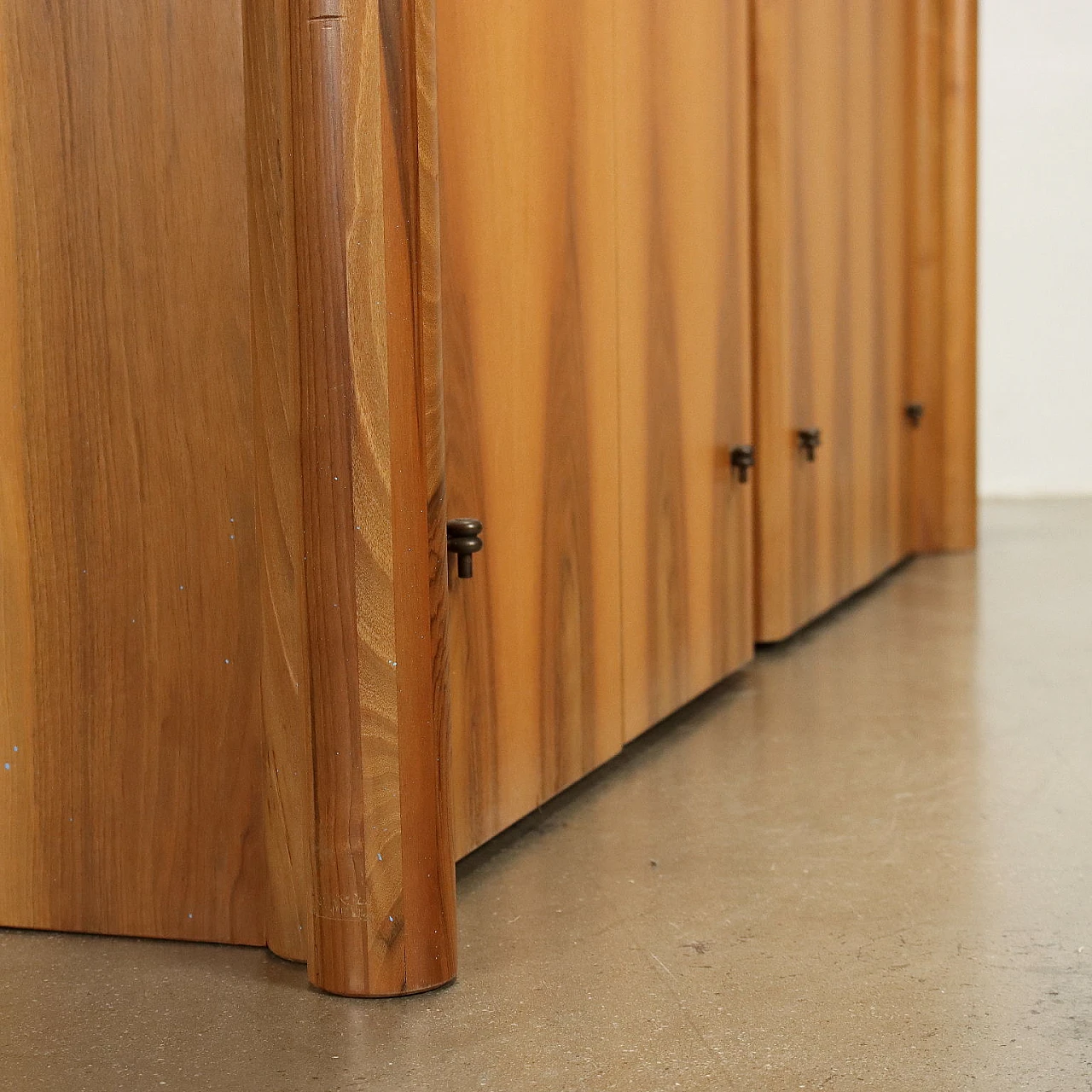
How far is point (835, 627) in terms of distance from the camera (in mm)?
3465

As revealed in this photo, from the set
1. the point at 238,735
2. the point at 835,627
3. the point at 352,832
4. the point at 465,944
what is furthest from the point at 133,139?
the point at 835,627

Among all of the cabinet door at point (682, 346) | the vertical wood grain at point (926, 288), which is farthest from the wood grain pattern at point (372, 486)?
the vertical wood grain at point (926, 288)

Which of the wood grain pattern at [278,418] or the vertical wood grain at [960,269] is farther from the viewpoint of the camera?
the vertical wood grain at [960,269]

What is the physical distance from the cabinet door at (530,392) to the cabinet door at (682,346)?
86 millimetres

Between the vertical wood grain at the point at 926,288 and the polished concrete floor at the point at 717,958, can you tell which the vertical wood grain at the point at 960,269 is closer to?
the vertical wood grain at the point at 926,288

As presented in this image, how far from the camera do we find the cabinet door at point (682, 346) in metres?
2.24

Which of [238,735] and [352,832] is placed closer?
[352,832]

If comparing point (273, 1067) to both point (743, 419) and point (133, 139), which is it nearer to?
point (133, 139)

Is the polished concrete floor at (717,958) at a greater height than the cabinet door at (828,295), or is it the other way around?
the cabinet door at (828,295)

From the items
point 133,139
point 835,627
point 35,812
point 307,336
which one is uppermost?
point 133,139

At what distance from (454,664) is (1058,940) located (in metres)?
0.67

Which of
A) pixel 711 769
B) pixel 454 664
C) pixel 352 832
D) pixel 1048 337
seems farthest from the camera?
pixel 1048 337

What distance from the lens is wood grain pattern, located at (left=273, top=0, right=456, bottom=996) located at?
1.37m

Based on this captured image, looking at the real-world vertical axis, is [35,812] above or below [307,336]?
below
